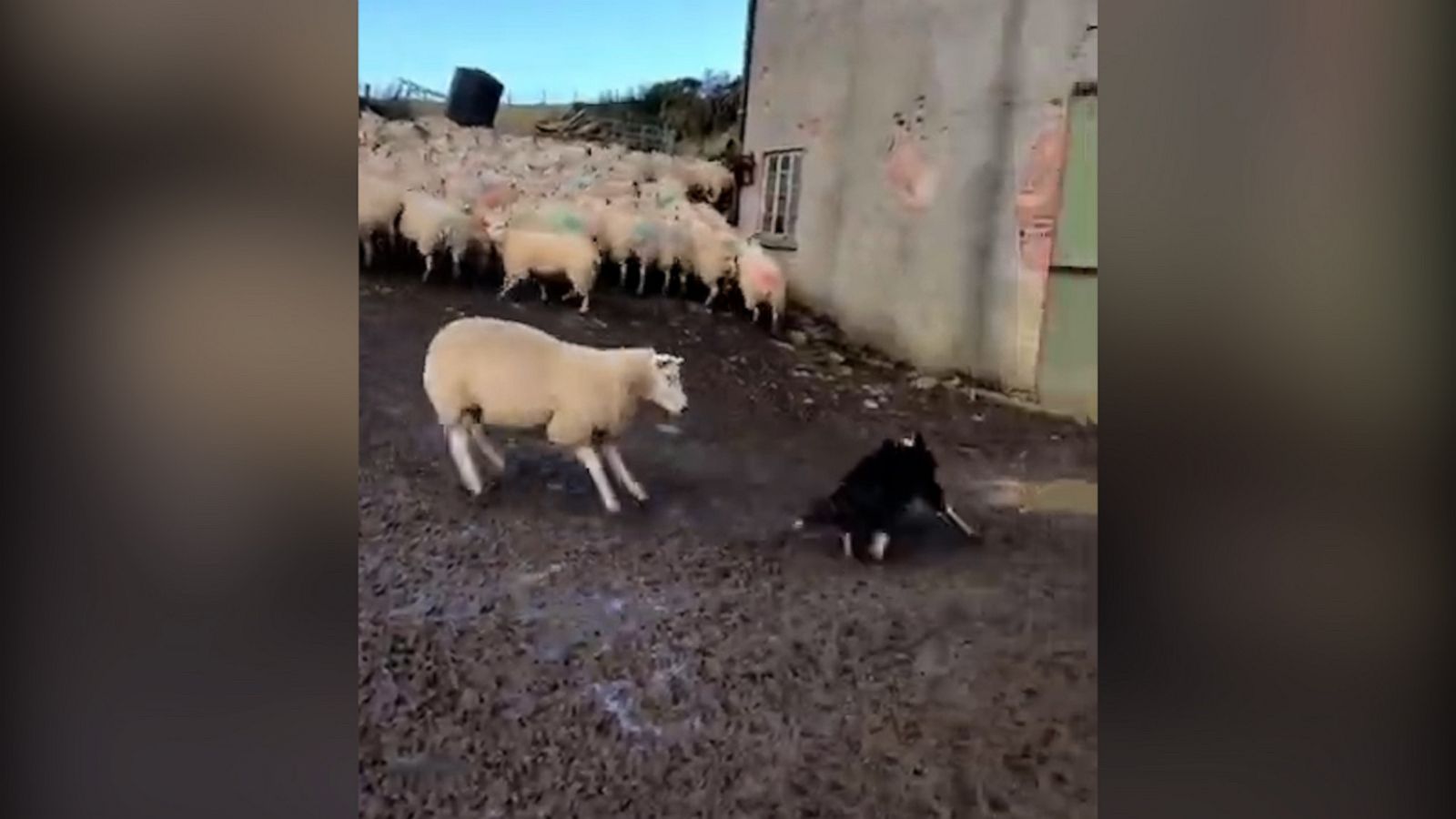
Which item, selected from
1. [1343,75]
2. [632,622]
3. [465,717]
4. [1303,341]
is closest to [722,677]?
[632,622]

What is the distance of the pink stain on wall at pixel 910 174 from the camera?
1004 millimetres

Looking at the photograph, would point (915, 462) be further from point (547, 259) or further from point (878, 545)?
point (547, 259)

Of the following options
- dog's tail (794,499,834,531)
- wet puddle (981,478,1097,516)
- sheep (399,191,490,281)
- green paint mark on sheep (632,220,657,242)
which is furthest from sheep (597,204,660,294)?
wet puddle (981,478,1097,516)

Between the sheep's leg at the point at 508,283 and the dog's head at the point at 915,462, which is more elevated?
the sheep's leg at the point at 508,283

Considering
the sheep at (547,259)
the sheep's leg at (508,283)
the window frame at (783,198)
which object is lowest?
the sheep's leg at (508,283)

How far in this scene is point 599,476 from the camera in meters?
0.98

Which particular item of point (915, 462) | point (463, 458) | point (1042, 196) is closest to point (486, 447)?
point (463, 458)

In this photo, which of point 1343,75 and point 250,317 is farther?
point 1343,75

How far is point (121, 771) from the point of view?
0.92 m

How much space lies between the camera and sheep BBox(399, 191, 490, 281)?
0.95 meters

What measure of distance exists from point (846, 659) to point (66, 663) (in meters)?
0.57

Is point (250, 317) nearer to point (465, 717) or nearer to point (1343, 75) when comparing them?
point (465, 717)

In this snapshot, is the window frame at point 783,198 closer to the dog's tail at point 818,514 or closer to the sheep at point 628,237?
the sheep at point 628,237

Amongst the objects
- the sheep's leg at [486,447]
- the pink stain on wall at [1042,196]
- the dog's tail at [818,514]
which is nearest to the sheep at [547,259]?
the sheep's leg at [486,447]
